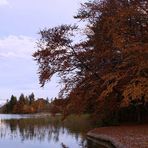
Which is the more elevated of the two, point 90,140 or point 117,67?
point 117,67

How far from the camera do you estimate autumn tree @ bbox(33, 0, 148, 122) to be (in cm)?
3647

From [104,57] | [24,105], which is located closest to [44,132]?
[104,57]

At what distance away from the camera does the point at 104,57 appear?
135 feet

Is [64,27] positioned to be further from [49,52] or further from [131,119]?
[131,119]

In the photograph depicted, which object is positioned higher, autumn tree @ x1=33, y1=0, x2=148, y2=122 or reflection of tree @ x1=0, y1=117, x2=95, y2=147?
autumn tree @ x1=33, y1=0, x2=148, y2=122

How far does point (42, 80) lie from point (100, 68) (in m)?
5.89

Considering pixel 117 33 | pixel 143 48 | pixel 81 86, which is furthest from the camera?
pixel 81 86

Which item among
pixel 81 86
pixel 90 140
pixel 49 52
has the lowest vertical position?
pixel 90 140

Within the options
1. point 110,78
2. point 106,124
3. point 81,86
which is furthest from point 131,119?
point 110,78

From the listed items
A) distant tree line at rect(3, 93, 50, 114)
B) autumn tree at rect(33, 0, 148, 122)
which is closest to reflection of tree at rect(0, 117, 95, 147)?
autumn tree at rect(33, 0, 148, 122)

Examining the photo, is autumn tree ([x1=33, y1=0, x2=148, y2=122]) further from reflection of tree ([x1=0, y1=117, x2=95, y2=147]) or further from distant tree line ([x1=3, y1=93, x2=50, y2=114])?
distant tree line ([x1=3, y1=93, x2=50, y2=114])

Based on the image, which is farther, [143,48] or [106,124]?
[106,124]

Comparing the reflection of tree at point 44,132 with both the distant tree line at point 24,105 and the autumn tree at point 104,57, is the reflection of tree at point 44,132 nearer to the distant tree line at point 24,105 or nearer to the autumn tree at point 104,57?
the autumn tree at point 104,57

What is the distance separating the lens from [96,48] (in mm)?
43062
